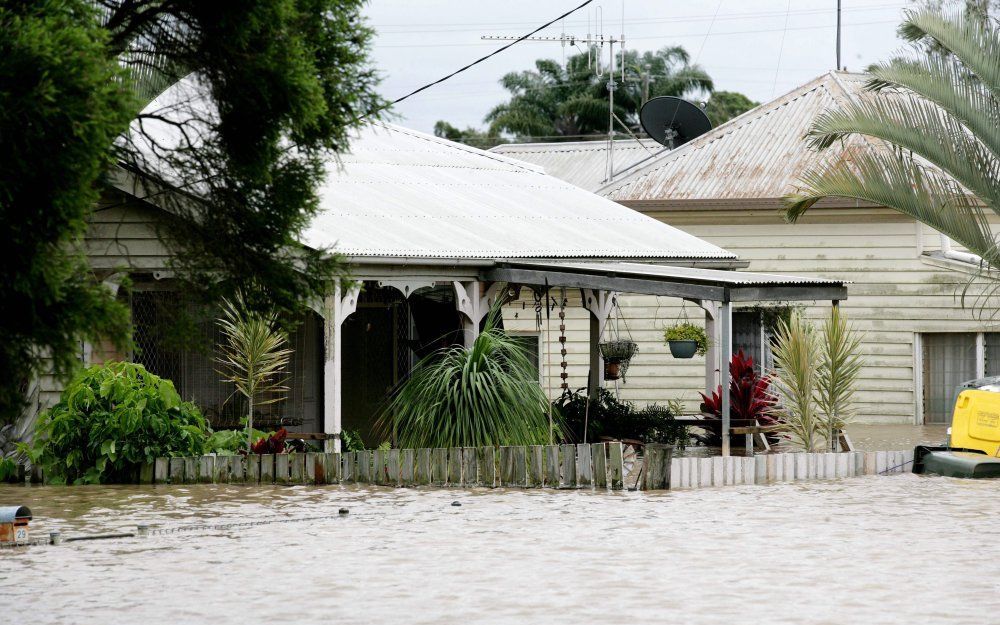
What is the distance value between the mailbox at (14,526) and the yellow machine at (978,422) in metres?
9.85

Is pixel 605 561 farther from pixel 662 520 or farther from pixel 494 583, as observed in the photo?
pixel 662 520

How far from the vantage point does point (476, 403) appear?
14.3 m

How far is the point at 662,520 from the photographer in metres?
11.4

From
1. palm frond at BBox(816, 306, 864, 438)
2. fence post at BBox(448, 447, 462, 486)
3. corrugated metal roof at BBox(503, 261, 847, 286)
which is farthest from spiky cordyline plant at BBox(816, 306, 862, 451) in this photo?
fence post at BBox(448, 447, 462, 486)

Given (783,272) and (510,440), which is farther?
(783,272)

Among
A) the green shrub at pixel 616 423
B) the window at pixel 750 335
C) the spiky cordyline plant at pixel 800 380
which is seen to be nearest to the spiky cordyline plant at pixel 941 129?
the spiky cordyline plant at pixel 800 380

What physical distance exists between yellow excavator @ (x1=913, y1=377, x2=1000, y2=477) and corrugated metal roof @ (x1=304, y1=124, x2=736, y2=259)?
4.98 m

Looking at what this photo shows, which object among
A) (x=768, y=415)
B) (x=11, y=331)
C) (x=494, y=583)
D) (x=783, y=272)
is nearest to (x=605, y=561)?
(x=494, y=583)

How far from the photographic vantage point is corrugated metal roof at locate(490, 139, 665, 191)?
34375mm

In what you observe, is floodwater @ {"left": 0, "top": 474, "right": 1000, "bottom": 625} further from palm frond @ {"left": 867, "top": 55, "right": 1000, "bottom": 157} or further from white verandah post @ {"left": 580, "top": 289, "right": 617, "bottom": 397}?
white verandah post @ {"left": 580, "top": 289, "right": 617, "bottom": 397}

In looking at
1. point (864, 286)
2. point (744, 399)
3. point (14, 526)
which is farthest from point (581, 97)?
point (14, 526)

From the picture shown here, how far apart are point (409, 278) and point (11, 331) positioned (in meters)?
9.60

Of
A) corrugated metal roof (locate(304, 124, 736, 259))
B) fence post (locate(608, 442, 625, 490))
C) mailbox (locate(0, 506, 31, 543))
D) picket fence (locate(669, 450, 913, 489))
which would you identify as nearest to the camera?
mailbox (locate(0, 506, 31, 543))

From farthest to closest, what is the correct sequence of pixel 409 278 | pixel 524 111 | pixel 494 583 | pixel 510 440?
1. pixel 524 111
2. pixel 409 278
3. pixel 510 440
4. pixel 494 583
